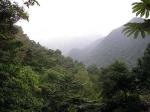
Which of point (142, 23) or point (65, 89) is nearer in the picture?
point (142, 23)

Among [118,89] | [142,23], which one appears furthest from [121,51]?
[142,23]

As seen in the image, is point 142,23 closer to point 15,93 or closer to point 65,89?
point 15,93

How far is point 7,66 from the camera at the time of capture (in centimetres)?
1816

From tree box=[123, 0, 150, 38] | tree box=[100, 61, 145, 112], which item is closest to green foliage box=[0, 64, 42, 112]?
tree box=[100, 61, 145, 112]

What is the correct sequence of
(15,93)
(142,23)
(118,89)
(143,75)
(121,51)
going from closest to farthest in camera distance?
1. (142,23)
2. (15,93)
3. (118,89)
4. (143,75)
5. (121,51)

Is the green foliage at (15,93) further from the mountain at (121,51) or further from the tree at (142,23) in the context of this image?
the mountain at (121,51)

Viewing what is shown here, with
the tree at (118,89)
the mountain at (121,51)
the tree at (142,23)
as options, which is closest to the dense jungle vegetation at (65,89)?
the tree at (118,89)

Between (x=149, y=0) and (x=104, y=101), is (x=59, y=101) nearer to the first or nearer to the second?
(x=104, y=101)

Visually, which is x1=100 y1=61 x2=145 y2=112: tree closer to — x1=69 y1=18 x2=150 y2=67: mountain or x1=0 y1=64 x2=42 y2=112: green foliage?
x1=0 y1=64 x2=42 y2=112: green foliage

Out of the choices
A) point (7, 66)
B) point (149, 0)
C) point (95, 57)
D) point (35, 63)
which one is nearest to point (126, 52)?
point (95, 57)

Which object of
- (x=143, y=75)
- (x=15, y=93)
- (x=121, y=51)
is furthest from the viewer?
(x=121, y=51)

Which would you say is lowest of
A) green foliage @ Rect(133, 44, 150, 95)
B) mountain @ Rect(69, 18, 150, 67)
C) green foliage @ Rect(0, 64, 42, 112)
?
green foliage @ Rect(0, 64, 42, 112)

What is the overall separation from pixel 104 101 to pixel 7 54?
716 inches

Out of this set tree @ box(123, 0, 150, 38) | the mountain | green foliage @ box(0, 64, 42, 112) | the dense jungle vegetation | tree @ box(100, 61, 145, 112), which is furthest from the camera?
the mountain
